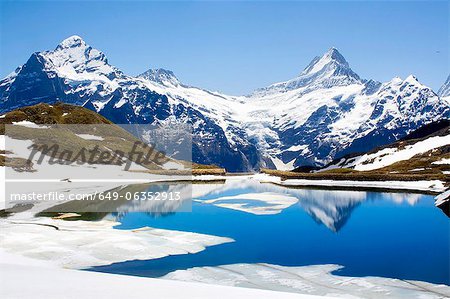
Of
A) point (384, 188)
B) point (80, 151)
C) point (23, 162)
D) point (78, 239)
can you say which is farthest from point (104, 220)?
point (80, 151)

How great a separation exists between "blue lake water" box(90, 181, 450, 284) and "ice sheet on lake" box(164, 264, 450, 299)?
1.21 metres

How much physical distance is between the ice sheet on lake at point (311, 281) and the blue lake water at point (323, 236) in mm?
1213

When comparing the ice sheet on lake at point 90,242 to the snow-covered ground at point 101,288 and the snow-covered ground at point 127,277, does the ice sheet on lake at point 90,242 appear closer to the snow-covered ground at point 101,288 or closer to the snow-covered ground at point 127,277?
the snow-covered ground at point 127,277

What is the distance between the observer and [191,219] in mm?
51312

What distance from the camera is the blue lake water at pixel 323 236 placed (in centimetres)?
2934

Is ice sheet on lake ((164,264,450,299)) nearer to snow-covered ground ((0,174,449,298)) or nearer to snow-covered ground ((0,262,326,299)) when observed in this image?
snow-covered ground ((0,174,449,298))

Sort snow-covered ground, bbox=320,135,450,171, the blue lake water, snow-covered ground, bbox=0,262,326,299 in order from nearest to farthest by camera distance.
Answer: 1. snow-covered ground, bbox=0,262,326,299
2. the blue lake water
3. snow-covered ground, bbox=320,135,450,171

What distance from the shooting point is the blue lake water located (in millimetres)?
29344

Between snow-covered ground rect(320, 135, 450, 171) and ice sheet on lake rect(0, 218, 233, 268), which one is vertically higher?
snow-covered ground rect(320, 135, 450, 171)

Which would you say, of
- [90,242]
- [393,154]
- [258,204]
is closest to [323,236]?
[90,242]

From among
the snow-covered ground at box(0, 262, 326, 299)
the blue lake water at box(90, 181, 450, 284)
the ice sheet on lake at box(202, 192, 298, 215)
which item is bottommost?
the blue lake water at box(90, 181, 450, 284)

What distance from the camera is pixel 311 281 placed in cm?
2598

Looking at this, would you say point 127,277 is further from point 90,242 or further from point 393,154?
point 393,154

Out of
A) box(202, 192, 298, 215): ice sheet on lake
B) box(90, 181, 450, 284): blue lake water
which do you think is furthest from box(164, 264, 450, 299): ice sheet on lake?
box(202, 192, 298, 215): ice sheet on lake
